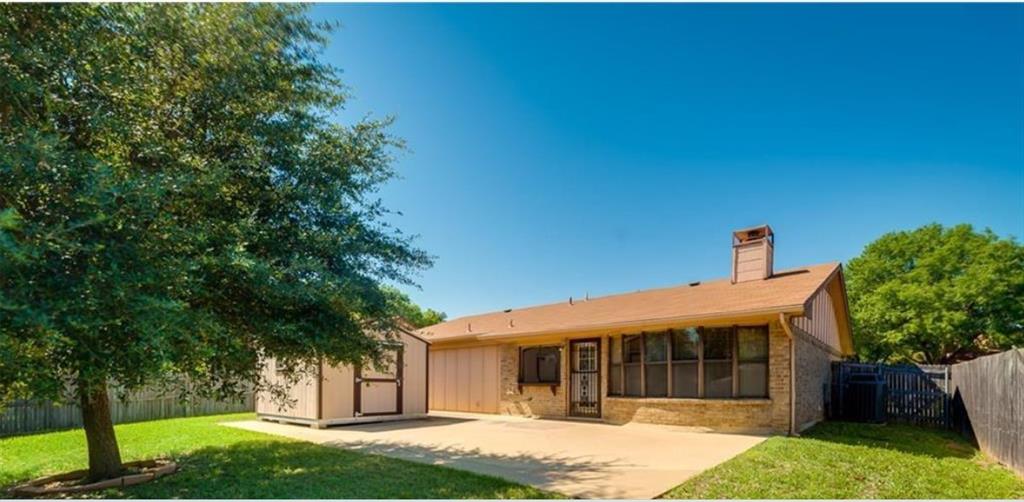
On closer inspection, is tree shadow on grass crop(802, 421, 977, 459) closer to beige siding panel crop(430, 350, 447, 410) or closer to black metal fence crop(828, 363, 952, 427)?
black metal fence crop(828, 363, 952, 427)

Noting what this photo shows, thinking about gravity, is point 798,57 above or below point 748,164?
above

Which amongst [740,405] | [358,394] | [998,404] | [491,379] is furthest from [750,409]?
[358,394]

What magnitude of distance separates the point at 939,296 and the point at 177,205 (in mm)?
30184

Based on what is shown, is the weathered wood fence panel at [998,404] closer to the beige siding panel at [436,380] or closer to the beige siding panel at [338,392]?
the beige siding panel at [338,392]

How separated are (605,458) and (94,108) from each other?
7.89 meters

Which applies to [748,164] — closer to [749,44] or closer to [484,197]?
[749,44]

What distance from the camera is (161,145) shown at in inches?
261

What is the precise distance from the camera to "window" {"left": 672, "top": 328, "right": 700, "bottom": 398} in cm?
1196

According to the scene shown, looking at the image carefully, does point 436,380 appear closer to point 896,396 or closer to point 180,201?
point 896,396

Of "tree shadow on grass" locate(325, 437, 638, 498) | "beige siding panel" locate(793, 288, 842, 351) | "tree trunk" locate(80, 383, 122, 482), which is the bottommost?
"tree shadow on grass" locate(325, 437, 638, 498)

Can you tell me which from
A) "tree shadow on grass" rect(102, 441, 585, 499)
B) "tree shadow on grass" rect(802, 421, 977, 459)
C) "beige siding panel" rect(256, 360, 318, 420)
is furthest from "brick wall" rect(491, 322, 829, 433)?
"tree shadow on grass" rect(102, 441, 585, 499)

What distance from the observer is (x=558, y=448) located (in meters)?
9.27

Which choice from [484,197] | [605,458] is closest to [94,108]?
[605,458]

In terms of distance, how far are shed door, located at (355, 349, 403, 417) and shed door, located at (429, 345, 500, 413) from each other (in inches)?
126
